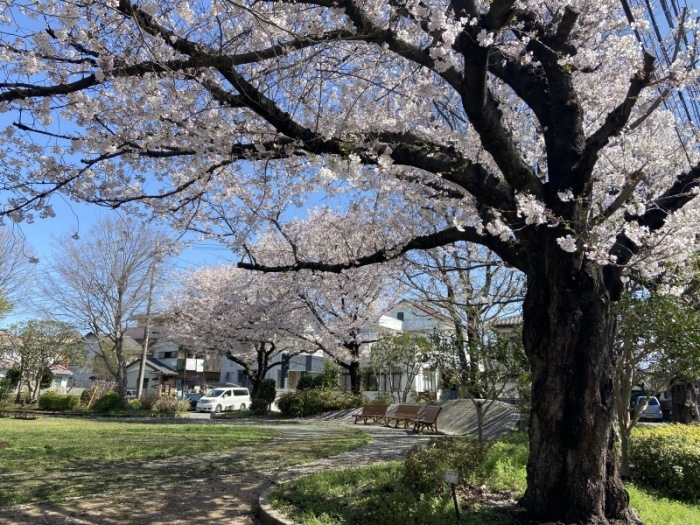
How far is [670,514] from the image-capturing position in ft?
18.7

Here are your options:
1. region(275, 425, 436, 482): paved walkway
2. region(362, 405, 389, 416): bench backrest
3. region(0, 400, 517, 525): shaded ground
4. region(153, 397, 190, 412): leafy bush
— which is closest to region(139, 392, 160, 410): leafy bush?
region(153, 397, 190, 412): leafy bush

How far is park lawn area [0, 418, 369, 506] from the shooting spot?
22.0 feet

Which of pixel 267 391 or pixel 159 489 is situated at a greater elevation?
pixel 267 391

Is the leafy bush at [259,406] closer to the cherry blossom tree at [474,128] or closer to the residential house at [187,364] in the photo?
the cherry blossom tree at [474,128]

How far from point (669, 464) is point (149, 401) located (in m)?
21.8

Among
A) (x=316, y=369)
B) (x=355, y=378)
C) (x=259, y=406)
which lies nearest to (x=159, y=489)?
(x=355, y=378)

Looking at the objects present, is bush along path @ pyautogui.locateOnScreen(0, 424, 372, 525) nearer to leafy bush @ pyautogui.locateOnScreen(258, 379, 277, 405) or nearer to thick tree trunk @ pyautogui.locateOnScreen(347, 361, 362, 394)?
thick tree trunk @ pyautogui.locateOnScreen(347, 361, 362, 394)

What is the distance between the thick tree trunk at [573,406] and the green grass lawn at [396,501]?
1.95ft

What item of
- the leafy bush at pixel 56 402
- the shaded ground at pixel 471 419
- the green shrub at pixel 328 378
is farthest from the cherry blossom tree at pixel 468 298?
the leafy bush at pixel 56 402

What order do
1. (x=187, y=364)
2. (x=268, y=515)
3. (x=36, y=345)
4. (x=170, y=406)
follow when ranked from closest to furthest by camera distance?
(x=268, y=515)
(x=170, y=406)
(x=36, y=345)
(x=187, y=364)

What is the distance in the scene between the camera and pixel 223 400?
2973cm

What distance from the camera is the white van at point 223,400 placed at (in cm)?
2905

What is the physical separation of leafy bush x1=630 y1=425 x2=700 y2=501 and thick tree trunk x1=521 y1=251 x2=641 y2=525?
2988 mm

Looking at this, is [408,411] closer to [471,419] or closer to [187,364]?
[471,419]
